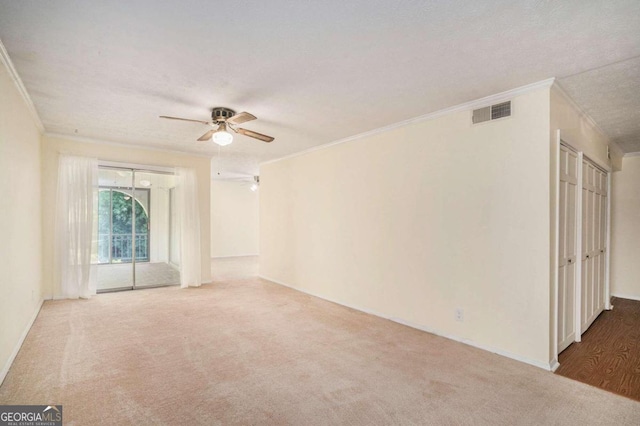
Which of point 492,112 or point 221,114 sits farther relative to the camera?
point 221,114

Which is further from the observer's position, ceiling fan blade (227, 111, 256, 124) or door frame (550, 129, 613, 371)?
ceiling fan blade (227, 111, 256, 124)

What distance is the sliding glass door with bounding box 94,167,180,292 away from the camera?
219 inches

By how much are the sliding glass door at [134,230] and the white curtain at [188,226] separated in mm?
337

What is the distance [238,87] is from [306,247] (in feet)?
10.9

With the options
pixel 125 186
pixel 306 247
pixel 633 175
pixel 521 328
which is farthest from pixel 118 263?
pixel 633 175

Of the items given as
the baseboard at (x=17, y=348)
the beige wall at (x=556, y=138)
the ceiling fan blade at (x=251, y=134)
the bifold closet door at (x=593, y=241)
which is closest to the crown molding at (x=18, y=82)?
the ceiling fan blade at (x=251, y=134)

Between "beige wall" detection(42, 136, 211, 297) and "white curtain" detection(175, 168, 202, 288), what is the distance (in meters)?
0.22

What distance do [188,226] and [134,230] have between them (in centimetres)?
101

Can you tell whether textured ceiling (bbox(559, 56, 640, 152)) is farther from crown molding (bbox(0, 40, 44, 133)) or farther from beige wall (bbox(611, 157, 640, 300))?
crown molding (bbox(0, 40, 44, 133))

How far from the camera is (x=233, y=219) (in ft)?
33.4

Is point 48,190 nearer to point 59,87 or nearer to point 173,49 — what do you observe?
point 59,87

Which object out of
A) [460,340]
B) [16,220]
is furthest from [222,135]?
[460,340]

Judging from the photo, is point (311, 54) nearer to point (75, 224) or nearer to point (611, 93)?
point (611, 93)

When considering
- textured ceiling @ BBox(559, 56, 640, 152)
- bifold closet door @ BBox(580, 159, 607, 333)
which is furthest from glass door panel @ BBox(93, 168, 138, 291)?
bifold closet door @ BBox(580, 159, 607, 333)
